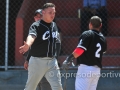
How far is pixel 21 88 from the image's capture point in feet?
29.2

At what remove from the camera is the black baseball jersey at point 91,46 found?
6.34 m

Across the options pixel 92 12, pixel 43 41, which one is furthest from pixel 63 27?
pixel 43 41

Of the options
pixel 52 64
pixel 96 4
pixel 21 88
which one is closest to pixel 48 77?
pixel 52 64

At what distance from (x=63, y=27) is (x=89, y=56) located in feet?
13.6

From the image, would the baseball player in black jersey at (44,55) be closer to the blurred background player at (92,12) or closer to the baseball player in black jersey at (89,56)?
the baseball player in black jersey at (89,56)

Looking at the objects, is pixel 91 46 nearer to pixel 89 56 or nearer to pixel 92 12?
pixel 89 56

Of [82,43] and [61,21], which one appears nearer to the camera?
[82,43]

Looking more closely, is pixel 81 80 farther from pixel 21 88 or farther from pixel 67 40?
pixel 67 40

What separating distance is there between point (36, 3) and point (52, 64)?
14.7 feet

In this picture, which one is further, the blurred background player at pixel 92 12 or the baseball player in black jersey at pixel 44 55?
the blurred background player at pixel 92 12

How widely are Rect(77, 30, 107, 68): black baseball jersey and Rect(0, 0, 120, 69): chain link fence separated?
9.31 ft

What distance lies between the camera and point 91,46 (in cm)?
639

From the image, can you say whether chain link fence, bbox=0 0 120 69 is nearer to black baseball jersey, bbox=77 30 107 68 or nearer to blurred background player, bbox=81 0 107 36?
blurred background player, bbox=81 0 107 36

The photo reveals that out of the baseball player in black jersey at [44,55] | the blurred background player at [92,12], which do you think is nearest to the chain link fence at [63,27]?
the blurred background player at [92,12]
